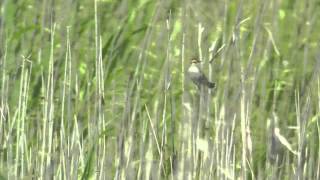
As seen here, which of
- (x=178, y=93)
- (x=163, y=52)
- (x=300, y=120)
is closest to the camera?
(x=300, y=120)

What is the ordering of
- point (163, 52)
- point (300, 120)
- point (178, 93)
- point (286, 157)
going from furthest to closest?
point (163, 52), point (178, 93), point (286, 157), point (300, 120)

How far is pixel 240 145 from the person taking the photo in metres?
2.52

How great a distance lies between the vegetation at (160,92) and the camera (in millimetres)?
2309

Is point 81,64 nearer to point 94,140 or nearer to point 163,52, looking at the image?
point 163,52

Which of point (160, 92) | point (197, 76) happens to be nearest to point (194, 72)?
point (197, 76)

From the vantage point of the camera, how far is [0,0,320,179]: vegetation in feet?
7.57

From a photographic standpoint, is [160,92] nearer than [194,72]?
No

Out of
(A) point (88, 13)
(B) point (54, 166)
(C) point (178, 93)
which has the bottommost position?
(B) point (54, 166)

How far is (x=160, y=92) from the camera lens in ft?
8.09

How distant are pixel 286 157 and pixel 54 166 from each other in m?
0.55

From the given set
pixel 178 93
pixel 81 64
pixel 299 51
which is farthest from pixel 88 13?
pixel 299 51

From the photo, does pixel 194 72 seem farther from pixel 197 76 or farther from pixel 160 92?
pixel 160 92

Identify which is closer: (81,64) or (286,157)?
(286,157)

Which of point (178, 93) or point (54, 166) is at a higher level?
point (178, 93)
